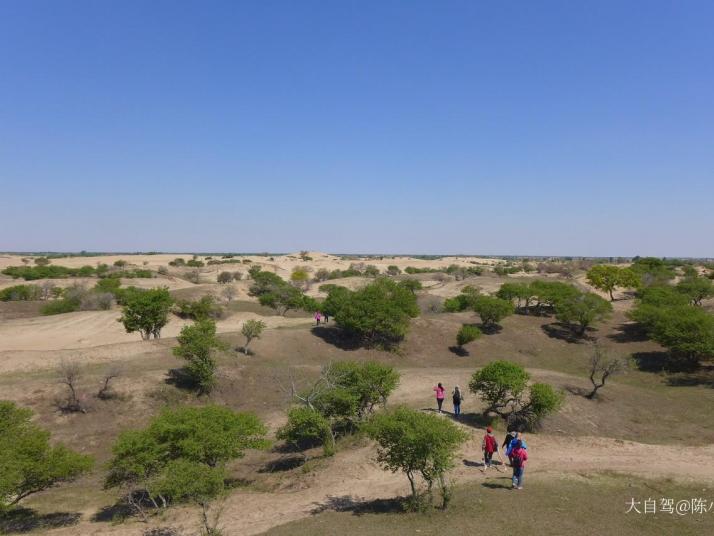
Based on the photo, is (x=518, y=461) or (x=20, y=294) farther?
(x=20, y=294)

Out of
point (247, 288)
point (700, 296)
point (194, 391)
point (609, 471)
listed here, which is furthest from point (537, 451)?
point (247, 288)

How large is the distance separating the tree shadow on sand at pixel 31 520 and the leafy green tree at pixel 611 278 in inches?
2618

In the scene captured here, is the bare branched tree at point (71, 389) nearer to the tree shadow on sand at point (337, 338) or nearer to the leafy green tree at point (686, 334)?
the tree shadow on sand at point (337, 338)

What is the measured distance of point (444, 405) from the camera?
24.4 m

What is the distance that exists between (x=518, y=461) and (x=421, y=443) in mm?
3979

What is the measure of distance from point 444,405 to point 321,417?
28.2 ft

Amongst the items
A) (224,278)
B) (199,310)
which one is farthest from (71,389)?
(224,278)

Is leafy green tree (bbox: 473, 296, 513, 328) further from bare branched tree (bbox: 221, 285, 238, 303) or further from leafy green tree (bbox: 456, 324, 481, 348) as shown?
bare branched tree (bbox: 221, 285, 238, 303)

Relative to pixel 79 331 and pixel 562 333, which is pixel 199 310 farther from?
pixel 562 333

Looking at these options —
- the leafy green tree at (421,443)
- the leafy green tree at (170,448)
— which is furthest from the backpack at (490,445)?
the leafy green tree at (170,448)

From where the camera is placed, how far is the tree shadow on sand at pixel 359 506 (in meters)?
13.8

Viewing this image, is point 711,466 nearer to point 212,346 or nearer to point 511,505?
point 511,505

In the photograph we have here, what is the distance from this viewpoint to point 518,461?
45.8ft

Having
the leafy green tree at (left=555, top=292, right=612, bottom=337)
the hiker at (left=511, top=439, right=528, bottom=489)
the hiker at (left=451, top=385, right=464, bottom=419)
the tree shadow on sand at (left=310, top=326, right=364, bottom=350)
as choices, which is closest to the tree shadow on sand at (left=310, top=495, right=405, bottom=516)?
the hiker at (left=511, top=439, right=528, bottom=489)
